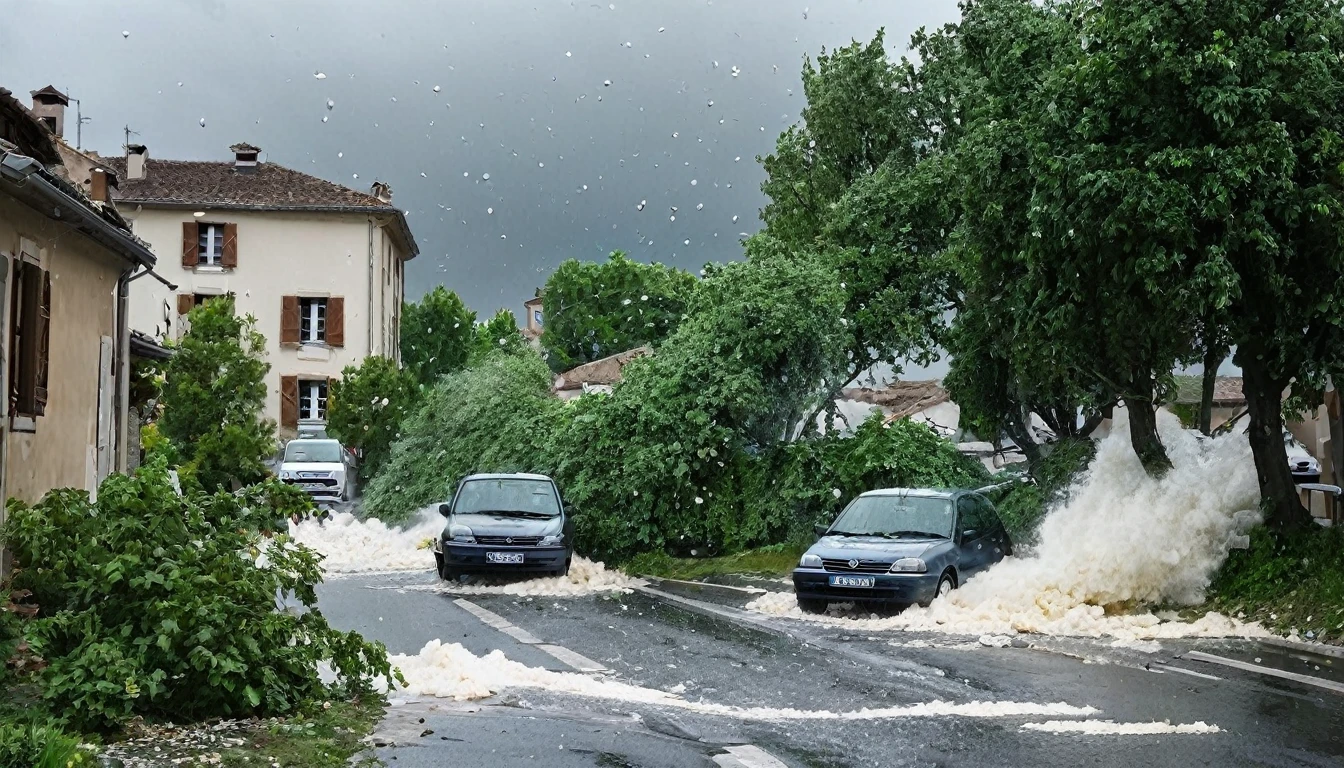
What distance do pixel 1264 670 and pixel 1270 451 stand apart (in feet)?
19.4

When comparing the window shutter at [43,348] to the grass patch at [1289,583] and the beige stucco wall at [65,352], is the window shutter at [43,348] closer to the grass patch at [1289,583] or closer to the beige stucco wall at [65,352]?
the beige stucco wall at [65,352]

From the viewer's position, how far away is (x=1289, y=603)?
1514cm

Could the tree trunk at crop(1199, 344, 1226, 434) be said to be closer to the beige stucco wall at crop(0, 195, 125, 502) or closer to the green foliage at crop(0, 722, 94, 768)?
the beige stucco wall at crop(0, 195, 125, 502)

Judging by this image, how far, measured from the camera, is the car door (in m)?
17.1

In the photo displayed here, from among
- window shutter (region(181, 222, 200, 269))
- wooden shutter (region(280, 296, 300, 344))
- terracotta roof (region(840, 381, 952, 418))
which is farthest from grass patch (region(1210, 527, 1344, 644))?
window shutter (region(181, 222, 200, 269))

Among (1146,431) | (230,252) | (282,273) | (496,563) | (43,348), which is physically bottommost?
(496,563)

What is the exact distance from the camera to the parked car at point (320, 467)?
128 ft

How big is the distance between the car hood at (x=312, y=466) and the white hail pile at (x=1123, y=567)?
77.8ft

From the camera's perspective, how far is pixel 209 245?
51.9 metres

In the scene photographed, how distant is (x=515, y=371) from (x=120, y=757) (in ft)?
80.5

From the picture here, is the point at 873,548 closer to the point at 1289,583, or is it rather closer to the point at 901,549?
the point at 901,549

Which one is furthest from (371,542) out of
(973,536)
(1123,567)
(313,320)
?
(313,320)

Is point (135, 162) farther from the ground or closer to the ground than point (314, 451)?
farther from the ground

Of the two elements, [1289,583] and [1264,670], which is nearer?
[1264,670]
